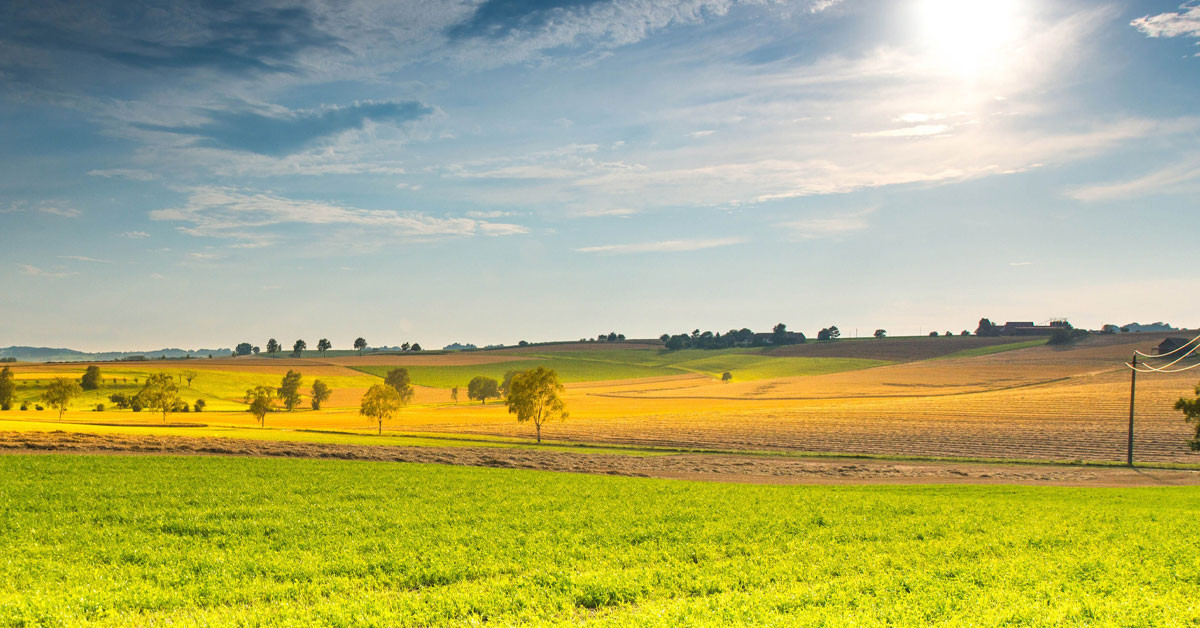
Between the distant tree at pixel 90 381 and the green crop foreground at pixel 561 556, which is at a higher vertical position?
the green crop foreground at pixel 561 556

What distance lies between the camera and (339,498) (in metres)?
27.1

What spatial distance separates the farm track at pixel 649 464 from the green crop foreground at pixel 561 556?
1400 cm

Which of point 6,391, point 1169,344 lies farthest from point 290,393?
point 1169,344

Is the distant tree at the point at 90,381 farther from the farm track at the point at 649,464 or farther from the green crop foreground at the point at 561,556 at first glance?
the green crop foreground at the point at 561,556

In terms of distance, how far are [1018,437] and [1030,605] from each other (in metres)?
59.8

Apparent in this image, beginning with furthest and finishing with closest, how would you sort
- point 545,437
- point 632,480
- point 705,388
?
point 705,388, point 545,437, point 632,480

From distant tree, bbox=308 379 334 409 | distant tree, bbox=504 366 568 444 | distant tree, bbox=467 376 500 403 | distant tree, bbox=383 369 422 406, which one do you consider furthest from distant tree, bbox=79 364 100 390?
distant tree, bbox=504 366 568 444

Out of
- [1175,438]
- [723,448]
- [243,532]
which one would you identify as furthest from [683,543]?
[1175,438]

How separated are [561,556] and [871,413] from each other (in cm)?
7414

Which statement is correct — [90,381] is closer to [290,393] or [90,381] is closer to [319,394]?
[290,393]

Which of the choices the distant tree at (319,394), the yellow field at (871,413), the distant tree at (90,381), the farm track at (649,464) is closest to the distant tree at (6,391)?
the distant tree at (90,381)

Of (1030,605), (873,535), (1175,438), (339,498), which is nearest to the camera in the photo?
(1030,605)

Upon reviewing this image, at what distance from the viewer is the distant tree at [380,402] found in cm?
7600

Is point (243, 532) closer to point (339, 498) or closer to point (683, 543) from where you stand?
point (339, 498)
